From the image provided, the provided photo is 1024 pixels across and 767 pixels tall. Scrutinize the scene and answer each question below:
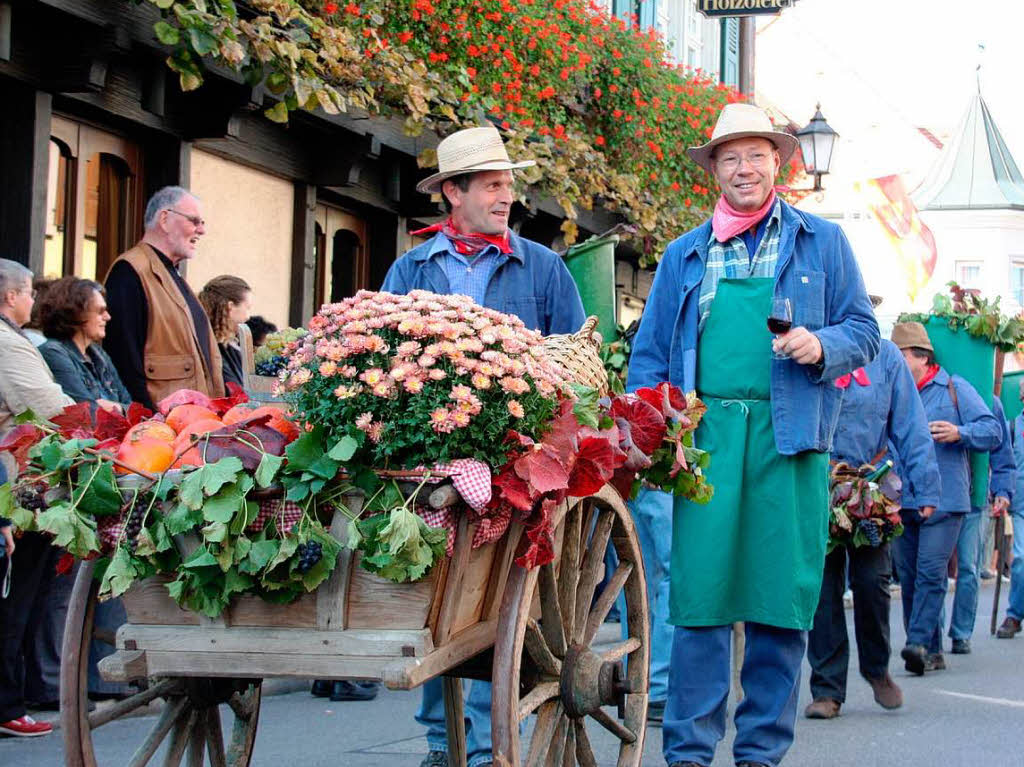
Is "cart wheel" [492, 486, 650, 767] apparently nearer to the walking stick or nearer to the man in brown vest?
the man in brown vest

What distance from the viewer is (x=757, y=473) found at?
17.2ft

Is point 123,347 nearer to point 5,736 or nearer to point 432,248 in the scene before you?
point 5,736

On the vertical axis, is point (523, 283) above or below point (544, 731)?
above

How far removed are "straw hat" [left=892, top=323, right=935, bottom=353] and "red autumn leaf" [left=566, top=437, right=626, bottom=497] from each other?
6.81 m

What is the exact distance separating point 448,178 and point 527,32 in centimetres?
789

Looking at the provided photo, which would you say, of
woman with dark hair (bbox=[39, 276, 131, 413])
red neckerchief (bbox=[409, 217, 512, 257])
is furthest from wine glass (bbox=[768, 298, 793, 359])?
woman with dark hair (bbox=[39, 276, 131, 413])

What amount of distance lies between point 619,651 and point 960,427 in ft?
20.8

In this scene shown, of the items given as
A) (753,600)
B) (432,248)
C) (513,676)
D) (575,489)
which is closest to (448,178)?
(432,248)

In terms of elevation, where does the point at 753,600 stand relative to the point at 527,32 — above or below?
below

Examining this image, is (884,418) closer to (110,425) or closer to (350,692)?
(350,692)

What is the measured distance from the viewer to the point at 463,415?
3.44m

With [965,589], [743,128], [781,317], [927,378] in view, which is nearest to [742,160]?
[743,128]

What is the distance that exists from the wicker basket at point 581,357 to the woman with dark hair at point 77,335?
3219mm

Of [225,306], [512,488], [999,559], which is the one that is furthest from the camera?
[999,559]
